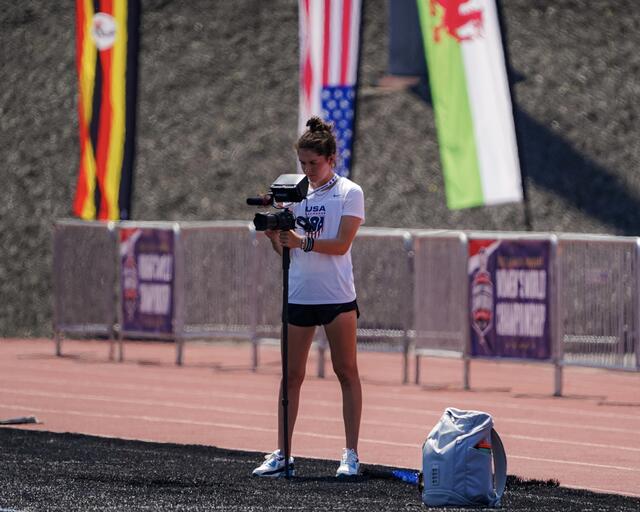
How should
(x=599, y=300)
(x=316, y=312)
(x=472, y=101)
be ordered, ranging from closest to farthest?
(x=316, y=312) < (x=599, y=300) < (x=472, y=101)

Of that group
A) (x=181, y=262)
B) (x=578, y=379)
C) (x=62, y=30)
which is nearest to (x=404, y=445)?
(x=578, y=379)

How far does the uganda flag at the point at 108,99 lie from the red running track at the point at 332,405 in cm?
206

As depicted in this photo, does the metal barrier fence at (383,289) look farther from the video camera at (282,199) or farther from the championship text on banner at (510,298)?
the video camera at (282,199)

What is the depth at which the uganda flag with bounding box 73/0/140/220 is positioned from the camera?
2130 cm

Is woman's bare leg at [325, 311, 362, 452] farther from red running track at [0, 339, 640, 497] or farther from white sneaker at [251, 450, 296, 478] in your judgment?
red running track at [0, 339, 640, 497]

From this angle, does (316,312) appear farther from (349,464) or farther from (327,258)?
(349,464)

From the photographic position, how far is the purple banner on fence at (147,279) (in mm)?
19734

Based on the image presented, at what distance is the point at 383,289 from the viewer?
1770 cm

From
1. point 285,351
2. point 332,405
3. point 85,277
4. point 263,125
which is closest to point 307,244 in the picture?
point 285,351

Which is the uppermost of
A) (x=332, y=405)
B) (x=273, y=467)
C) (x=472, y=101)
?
(x=472, y=101)

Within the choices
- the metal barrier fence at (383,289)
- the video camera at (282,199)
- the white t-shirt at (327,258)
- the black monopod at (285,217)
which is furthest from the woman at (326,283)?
the metal barrier fence at (383,289)

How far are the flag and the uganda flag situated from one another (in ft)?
9.17

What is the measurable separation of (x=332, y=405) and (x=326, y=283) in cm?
525

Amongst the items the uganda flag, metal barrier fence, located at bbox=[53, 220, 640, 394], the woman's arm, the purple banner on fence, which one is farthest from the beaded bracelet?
the uganda flag
